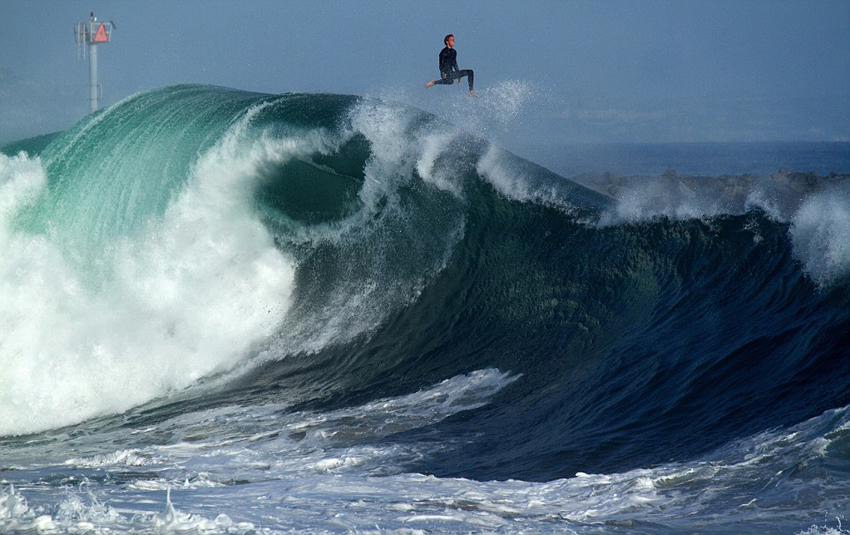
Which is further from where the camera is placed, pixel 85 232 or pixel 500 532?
pixel 85 232

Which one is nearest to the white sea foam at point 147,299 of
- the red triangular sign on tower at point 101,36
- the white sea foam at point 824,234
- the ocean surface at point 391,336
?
the ocean surface at point 391,336

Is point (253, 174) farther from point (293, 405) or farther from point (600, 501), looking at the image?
point (600, 501)

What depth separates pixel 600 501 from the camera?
15.5 ft

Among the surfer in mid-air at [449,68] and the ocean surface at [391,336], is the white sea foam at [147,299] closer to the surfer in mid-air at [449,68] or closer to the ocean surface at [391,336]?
the ocean surface at [391,336]

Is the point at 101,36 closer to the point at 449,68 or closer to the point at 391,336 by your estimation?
the point at 449,68

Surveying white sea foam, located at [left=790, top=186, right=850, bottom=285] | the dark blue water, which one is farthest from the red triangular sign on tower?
white sea foam, located at [left=790, top=186, right=850, bottom=285]

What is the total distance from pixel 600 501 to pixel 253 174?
294 inches

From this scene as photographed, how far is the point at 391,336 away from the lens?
30.9 ft

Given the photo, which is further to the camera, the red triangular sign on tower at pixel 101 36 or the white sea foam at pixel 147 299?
the red triangular sign on tower at pixel 101 36

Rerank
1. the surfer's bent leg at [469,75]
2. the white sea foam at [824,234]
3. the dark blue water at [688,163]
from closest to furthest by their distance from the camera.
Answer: the white sea foam at [824,234], the surfer's bent leg at [469,75], the dark blue water at [688,163]

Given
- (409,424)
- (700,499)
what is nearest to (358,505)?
(700,499)

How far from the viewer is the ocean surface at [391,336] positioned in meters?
4.81

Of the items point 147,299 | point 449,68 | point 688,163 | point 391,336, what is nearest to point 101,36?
point 449,68

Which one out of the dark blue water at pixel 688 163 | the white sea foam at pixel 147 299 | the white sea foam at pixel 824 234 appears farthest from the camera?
the dark blue water at pixel 688 163
